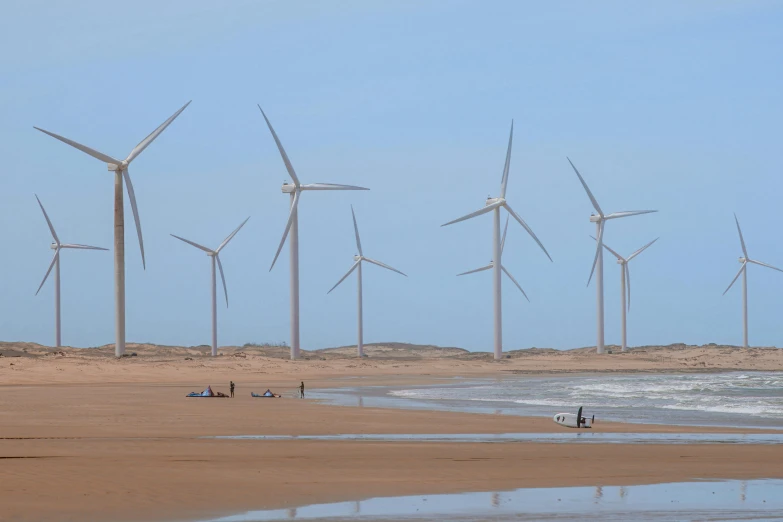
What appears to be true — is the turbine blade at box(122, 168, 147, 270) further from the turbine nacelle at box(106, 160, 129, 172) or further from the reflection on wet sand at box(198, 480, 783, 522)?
the reflection on wet sand at box(198, 480, 783, 522)

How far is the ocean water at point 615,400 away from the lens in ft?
110

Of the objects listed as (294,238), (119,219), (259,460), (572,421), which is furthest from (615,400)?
(294,238)

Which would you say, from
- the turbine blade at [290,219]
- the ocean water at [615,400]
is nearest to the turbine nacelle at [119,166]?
the turbine blade at [290,219]

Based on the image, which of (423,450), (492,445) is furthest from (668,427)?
(423,450)

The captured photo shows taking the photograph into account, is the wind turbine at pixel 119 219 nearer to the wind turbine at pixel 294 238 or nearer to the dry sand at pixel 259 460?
the wind turbine at pixel 294 238

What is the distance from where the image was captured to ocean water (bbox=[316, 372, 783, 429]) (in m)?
33.6

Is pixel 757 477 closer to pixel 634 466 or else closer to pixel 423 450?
pixel 634 466

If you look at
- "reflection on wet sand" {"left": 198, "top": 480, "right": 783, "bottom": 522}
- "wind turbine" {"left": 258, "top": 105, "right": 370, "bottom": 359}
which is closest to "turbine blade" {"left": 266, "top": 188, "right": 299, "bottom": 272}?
"wind turbine" {"left": 258, "top": 105, "right": 370, "bottom": 359}

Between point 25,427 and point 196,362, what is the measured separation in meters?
51.4

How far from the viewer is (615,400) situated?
4325 centimetres

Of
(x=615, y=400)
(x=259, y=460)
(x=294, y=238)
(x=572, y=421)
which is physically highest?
(x=294, y=238)

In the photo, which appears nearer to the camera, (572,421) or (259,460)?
(259,460)

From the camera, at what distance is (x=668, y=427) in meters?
28.4

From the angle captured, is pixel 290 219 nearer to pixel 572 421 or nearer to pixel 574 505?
pixel 572 421
